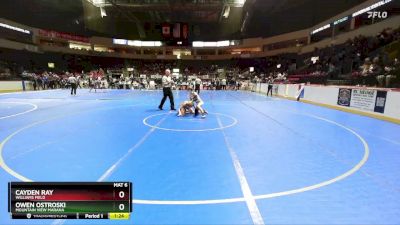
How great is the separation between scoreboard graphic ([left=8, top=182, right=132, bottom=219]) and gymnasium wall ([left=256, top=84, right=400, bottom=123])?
40.8 feet

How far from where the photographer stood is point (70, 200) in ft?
6.95

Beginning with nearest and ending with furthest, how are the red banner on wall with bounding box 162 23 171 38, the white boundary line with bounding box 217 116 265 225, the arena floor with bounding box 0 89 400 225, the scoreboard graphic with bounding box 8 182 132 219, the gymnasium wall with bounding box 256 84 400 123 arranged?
the scoreboard graphic with bounding box 8 182 132 219
the white boundary line with bounding box 217 116 265 225
the arena floor with bounding box 0 89 400 225
the gymnasium wall with bounding box 256 84 400 123
the red banner on wall with bounding box 162 23 171 38

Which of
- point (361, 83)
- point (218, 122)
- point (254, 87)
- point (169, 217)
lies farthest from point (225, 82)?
point (169, 217)

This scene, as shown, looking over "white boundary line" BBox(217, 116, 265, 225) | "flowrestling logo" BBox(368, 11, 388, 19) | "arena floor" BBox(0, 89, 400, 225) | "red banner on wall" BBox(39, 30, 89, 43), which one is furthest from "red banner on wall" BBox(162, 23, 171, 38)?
"white boundary line" BBox(217, 116, 265, 225)

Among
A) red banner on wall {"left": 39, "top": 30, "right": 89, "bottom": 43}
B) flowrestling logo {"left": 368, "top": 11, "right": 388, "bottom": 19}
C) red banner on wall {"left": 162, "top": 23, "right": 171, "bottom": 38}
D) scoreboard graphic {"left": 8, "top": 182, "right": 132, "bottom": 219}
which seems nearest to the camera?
scoreboard graphic {"left": 8, "top": 182, "right": 132, "bottom": 219}

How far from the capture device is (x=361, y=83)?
14789 millimetres

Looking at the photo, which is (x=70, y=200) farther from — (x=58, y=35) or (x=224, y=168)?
(x=58, y=35)

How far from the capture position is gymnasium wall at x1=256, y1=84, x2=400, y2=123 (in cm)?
1123

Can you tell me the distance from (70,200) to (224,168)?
3.14m

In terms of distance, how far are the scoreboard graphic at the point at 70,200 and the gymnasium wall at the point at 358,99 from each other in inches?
490

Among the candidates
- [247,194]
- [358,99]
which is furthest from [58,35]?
[247,194]

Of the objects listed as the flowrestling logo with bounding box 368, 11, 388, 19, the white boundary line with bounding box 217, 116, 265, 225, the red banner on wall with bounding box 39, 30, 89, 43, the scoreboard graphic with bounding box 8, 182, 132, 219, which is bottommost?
the white boundary line with bounding box 217, 116, 265, 225

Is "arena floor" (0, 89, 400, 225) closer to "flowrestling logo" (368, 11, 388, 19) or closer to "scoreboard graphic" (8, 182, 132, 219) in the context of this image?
"scoreboard graphic" (8, 182, 132, 219)

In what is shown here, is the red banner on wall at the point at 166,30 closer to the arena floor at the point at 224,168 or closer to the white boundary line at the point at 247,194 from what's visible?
the arena floor at the point at 224,168
